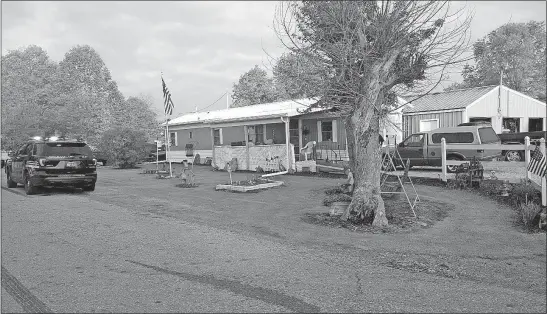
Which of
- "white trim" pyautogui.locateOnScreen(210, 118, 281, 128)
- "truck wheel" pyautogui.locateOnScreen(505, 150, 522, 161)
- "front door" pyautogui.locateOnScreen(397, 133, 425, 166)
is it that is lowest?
"truck wheel" pyautogui.locateOnScreen(505, 150, 522, 161)

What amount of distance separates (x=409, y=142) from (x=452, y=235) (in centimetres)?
1110

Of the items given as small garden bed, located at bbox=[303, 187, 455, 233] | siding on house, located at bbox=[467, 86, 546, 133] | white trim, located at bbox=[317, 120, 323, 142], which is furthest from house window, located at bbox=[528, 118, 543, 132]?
small garden bed, located at bbox=[303, 187, 455, 233]

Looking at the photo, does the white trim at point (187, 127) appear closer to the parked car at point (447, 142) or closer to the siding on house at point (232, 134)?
the siding on house at point (232, 134)

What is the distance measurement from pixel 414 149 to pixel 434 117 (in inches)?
308

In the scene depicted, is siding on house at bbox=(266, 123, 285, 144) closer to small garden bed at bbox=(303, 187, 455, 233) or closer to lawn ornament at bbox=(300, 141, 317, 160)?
lawn ornament at bbox=(300, 141, 317, 160)

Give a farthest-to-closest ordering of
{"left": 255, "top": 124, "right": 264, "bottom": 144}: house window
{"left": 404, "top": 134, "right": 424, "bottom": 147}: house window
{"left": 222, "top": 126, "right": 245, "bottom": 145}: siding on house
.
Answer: {"left": 222, "top": 126, "right": 245, "bottom": 145}: siding on house → {"left": 255, "top": 124, "right": 264, "bottom": 144}: house window → {"left": 404, "top": 134, "right": 424, "bottom": 147}: house window

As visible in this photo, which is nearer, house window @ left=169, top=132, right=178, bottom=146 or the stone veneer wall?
the stone veneer wall

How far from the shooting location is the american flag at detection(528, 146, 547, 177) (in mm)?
9574

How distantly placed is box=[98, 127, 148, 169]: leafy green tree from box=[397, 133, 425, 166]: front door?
60.0ft

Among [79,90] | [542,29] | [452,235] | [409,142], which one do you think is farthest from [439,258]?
[79,90]

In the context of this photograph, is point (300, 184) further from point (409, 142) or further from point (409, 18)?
point (409, 18)

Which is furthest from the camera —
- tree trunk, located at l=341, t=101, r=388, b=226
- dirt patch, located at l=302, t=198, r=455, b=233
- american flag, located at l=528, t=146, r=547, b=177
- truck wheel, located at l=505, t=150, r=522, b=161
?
truck wheel, located at l=505, t=150, r=522, b=161

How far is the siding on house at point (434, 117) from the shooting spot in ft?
78.5

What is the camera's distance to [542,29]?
41.5 metres
